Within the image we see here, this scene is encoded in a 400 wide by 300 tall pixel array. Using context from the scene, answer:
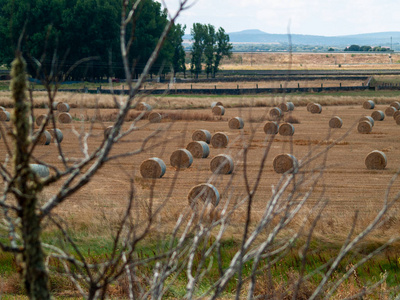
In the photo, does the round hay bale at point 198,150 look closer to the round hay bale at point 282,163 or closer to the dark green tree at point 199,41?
the round hay bale at point 282,163

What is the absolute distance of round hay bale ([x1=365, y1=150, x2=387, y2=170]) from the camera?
24516 mm

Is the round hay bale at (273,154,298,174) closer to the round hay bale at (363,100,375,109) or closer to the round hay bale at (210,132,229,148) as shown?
the round hay bale at (210,132,229,148)

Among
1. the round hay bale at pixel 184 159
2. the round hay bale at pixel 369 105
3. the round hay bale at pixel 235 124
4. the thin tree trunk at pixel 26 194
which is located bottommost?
the round hay bale at pixel 369 105

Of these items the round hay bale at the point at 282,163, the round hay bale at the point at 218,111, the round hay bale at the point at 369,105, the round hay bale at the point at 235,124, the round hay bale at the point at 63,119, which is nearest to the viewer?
the round hay bale at the point at 282,163

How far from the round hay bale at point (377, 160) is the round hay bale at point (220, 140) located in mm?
8541

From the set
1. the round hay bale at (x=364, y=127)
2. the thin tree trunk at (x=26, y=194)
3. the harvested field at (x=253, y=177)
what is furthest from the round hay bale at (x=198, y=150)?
the thin tree trunk at (x=26, y=194)

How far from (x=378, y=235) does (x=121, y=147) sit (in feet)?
59.0

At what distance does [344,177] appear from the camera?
899 inches

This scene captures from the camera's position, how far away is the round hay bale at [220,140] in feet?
102

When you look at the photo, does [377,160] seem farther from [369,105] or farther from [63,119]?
[369,105]

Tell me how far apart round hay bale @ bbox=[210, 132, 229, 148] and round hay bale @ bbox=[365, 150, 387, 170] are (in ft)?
28.0

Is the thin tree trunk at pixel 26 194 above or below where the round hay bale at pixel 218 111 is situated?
above

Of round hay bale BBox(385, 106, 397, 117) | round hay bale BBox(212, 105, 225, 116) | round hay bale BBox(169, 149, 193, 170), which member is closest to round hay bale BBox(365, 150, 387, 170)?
round hay bale BBox(169, 149, 193, 170)

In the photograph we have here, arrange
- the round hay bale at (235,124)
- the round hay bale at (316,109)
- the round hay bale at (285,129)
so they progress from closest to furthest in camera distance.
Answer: the round hay bale at (285,129), the round hay bale at (235,124), the round hay bale at (316,109)
